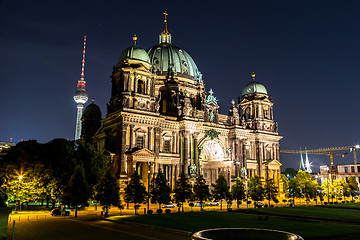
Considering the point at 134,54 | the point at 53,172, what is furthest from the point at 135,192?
the point at 134,54

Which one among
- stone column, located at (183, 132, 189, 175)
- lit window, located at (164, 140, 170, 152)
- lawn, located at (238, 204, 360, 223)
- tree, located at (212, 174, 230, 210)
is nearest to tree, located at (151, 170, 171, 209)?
tree, located at (212, 174, 230, 210)

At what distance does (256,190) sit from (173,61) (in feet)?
144

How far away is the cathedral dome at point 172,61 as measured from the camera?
Answer: 9150 centimetres

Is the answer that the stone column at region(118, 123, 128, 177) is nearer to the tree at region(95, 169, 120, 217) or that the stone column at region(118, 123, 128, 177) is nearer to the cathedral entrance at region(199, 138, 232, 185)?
the tree at region(95, 169, 120, 217)

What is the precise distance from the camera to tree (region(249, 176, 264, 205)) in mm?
69375

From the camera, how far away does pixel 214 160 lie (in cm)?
8619

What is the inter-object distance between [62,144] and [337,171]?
13218 centimetres

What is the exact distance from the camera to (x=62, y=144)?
196 ft

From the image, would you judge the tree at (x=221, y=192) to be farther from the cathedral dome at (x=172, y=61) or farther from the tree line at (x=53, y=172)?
the cathedral dome at (x=172, y=61)

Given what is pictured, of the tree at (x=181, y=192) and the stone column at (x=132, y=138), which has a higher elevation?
the stone column at (x=132, y=138)

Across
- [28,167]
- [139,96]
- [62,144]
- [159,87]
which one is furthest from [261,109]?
[28,167]

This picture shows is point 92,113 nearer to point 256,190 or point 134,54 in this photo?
point 134,54

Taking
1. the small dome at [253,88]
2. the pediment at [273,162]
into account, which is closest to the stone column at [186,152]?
the pediment at [273,162]

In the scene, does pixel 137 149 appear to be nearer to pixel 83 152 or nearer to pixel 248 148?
pixel 83 152
